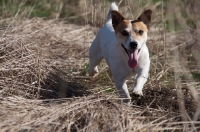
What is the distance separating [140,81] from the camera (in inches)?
217

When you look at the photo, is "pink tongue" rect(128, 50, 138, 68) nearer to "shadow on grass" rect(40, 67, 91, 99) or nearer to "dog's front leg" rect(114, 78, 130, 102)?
"dog's front leg" rect(114, 78, 130, 102)

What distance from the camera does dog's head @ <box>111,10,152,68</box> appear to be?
5.44 metres

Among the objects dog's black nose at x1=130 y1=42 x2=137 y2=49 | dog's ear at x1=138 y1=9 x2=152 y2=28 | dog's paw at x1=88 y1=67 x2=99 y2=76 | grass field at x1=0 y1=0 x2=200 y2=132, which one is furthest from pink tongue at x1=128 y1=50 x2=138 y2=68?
dog's paw at x1=88 y1=67 x2=99 y2=76

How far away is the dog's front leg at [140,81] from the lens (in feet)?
17.8

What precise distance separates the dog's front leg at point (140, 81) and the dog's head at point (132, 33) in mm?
142

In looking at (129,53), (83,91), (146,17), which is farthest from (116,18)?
(83,91)

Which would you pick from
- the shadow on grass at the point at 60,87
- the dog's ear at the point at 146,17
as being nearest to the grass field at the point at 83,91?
the shadow on grass at the point at 60,87

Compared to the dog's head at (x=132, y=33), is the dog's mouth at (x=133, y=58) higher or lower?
lower

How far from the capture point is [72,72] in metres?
7.26

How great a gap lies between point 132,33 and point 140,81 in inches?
22.0

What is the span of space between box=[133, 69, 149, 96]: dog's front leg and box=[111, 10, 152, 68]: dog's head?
14 cm

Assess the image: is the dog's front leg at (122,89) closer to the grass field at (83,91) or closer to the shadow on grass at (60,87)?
the grass field at (83,91)

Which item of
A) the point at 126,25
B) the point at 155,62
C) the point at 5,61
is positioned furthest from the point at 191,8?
the point at 5,61

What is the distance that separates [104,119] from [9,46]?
2200mm
